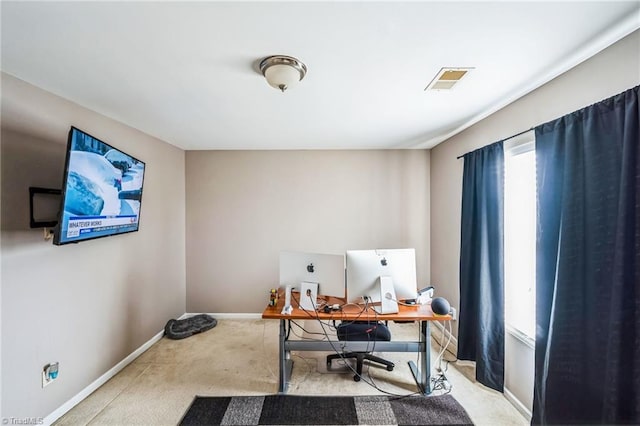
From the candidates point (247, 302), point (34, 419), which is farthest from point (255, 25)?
point (247, 302)

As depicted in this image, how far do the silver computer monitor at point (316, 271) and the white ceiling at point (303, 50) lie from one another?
1290 millimetres

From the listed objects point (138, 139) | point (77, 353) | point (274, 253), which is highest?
point (138, 139)

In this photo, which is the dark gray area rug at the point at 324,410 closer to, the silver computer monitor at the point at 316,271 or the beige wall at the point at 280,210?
the silver computer monitor at the point at 316,271

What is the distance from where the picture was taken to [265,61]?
5.02ft

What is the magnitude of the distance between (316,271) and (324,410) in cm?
107

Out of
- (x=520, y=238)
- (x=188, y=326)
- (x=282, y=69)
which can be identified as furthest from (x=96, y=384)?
(x=520, y=238)

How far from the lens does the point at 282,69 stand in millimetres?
1535

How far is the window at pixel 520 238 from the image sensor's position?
7.13 ft

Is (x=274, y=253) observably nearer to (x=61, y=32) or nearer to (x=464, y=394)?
(x=464, y=394)

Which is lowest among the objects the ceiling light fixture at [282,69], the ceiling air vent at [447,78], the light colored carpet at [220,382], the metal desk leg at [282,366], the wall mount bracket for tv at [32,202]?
the light colored carpet at [220,382]

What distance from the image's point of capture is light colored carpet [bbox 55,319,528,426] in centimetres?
205

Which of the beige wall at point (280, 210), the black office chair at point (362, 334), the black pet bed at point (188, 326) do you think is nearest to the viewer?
the black office chair at point (362, 334)

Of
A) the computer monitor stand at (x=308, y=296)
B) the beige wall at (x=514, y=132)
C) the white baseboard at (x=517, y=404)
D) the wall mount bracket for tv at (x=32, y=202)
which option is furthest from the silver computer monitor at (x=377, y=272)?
the wall mount bracket for tv at (x=32, y=202)

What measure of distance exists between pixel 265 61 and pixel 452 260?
9.56 feet
